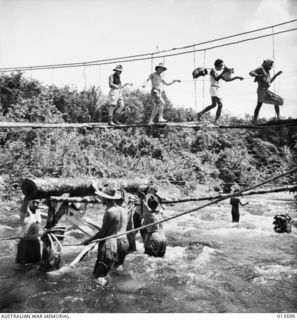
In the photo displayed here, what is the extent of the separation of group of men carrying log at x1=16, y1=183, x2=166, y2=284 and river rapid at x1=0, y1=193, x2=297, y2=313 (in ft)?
1.07

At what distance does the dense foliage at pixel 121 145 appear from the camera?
16641 millimetres

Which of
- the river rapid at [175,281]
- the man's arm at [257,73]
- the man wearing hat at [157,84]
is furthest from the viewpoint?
the man wearing hat at [157,84]

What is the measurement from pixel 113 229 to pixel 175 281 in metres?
1.70

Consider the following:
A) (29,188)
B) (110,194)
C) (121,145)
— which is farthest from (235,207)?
(121,145)

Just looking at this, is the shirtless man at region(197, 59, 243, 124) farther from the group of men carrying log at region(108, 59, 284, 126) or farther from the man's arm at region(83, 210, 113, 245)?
the man's arm at region(83, 210, 113, 245)

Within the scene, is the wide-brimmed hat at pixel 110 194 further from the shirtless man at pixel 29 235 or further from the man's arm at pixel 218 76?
the man's arm at pixel 218 76

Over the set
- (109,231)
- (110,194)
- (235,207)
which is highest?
(110,194)

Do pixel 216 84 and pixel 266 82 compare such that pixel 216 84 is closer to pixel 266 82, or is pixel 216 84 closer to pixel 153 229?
pixel 266 82

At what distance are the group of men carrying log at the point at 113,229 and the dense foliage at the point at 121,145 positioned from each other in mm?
8955

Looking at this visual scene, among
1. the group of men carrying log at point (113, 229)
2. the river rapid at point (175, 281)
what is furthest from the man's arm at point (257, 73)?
the river rapid at point (175, 281)

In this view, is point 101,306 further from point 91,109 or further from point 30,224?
point 91,109

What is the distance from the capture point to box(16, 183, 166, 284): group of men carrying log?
5938mm

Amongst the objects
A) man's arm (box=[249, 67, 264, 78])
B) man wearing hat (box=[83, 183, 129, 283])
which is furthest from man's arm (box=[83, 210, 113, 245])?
man's arm (box=[249, 67, 264, 78])

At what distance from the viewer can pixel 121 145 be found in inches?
923
